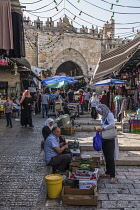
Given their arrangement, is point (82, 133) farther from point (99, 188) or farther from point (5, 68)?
point (5, 68)

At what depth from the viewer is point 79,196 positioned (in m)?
4.55

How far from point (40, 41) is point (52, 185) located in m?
26.2

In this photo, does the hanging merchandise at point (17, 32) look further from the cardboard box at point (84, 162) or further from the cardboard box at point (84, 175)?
the cardboard box at point (84, 175)

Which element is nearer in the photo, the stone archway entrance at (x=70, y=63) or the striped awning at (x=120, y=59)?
the striped awning at (x=120, y=59)

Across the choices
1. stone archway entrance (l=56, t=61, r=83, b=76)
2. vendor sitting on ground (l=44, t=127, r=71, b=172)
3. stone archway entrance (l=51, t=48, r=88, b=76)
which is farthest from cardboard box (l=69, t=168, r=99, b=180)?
stone archway entrance (l=56, t=61, r=83, b=76)

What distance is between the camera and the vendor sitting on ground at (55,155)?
5.63m

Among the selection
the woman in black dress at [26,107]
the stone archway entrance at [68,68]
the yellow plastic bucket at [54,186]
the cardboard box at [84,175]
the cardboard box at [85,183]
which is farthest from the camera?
the stone archway entrance at [68,68]

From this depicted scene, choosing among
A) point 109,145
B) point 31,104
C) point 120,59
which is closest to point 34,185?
point 109,145

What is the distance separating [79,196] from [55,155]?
1.34m

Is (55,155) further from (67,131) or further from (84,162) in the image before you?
(67,131)

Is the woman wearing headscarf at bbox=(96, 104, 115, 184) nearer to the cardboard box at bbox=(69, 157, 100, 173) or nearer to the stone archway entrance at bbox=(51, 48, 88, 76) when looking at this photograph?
the cardboard box at bbox=(69, 157, 100, 173)

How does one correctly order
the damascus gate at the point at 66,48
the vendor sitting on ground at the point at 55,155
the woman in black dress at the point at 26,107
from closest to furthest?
the vendor sitting on ground at the point at 55,155 < the woman in black dress at the point at 26,107 < the damascus gate at the point at 66,48

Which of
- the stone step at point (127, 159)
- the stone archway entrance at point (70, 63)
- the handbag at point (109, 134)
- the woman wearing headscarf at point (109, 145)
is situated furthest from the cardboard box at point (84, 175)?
the stone archway entrance at point (70, 63)

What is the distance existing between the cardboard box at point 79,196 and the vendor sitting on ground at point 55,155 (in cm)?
111
